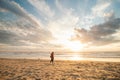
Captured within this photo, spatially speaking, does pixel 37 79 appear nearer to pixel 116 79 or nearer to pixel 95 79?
pixel 95 79

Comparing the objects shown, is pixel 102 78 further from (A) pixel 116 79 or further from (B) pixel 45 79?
(B) pixel 45 79

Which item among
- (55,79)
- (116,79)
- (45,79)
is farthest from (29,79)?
(116,79)

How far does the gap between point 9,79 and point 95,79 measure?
6372mm

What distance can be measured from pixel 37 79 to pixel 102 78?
4906mm

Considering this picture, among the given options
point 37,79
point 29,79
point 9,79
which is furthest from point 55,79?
point 9,79

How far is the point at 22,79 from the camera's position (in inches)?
345

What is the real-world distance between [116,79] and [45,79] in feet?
17.2

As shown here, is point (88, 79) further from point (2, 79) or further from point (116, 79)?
point (2, 79)

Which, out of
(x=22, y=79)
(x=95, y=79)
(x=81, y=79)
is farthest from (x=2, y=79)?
(x=95, y=79)

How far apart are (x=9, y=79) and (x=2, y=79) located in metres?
0.51

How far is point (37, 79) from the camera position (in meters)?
8.80

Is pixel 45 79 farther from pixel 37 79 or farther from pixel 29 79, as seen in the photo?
pixel 29 79

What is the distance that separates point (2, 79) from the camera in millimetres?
8742

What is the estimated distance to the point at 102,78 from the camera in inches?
350
